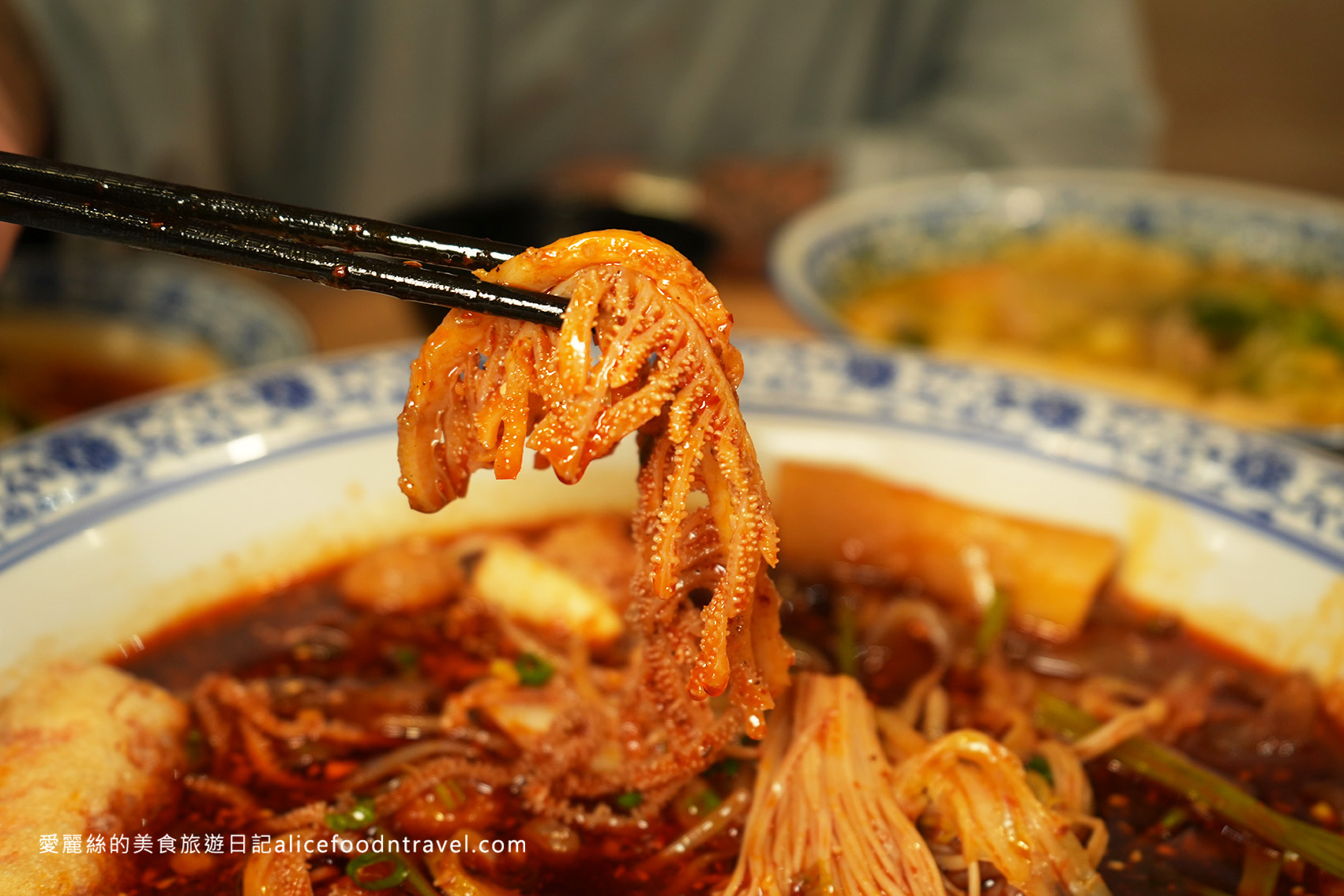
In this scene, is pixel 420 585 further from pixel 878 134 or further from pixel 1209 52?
pixel 1209 52

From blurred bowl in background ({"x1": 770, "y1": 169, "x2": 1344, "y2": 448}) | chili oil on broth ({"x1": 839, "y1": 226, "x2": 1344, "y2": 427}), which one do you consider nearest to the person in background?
blurred bowl in background ({"x1": 770, "y1": 169, "x2": 1344, "y2": 448})

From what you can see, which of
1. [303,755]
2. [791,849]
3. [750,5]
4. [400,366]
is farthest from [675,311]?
[750,5]

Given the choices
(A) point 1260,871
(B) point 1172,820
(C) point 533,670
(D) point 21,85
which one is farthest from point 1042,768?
(D) point 21,85

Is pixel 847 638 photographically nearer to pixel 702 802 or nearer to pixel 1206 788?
pixel 702 802

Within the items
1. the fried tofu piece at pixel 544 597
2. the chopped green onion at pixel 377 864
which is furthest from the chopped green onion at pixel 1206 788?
the chopped green onion at pixel 377 864

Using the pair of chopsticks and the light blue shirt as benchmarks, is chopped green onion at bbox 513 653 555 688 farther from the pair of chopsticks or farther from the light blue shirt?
the light blue shirt
